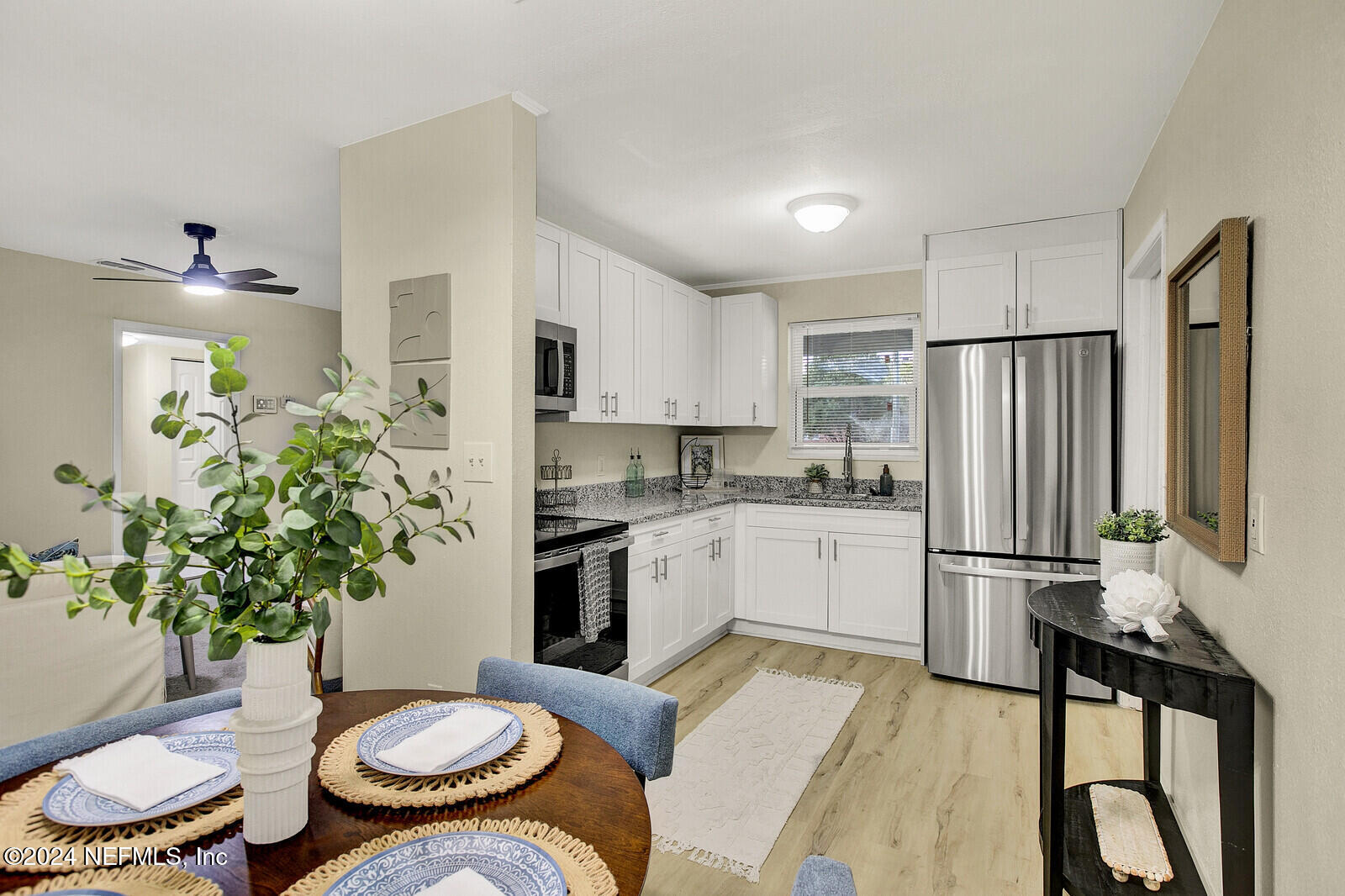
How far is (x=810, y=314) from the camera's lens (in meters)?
5.08

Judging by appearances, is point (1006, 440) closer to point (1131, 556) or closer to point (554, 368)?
point (1131, 556)

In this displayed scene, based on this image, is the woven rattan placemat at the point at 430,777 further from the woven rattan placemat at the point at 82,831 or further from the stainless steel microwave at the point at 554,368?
the stainless steel microwave at the point at 554,368

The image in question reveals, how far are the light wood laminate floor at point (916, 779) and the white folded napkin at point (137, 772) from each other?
1.40m

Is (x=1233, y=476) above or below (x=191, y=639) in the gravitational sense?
above

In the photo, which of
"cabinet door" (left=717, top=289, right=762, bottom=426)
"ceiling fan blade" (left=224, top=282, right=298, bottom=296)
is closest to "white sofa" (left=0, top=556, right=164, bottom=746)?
"ceiling fan blade" (left=224, top=282, right=298, bottom=296)

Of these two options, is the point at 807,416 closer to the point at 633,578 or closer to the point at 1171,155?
the point at 633,578

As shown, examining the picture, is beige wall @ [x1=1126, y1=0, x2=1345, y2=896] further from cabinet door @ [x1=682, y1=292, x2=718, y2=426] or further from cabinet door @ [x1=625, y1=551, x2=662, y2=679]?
cabinet door @ [x1=682, y1=292, x2=718, y2=426]

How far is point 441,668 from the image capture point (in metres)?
2.54

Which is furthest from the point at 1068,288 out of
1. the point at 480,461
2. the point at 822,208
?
the point at 480,461

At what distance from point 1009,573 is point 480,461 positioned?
2.83 m

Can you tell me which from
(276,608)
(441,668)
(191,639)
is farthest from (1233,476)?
(191,639)

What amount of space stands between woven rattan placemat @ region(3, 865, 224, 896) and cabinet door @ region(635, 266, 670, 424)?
340cm

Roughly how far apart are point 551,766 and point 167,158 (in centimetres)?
320

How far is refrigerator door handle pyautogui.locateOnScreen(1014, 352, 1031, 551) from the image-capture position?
12.0 ft
